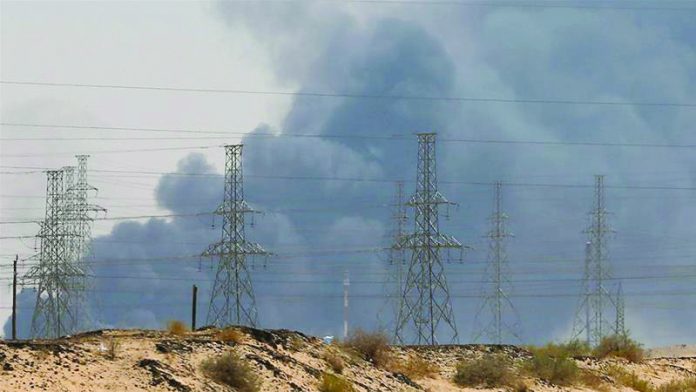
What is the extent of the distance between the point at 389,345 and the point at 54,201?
58499mm

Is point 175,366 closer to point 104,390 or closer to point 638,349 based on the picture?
point 104,390

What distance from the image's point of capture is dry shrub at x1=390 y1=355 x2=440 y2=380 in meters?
53.1

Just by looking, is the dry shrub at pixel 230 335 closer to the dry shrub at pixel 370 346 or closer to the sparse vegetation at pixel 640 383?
the dry shrub at pixel 370 346

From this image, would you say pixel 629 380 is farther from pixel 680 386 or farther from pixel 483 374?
pixel 483 374

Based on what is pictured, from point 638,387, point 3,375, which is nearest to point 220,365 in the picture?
point 3,375

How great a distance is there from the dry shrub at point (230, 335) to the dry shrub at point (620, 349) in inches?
1216

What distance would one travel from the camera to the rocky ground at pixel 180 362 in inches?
1459

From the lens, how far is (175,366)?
41531 mm

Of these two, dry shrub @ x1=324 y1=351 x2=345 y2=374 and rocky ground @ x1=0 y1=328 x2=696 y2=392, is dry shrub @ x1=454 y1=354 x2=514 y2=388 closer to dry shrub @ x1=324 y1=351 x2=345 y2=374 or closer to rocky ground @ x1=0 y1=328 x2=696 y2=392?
rocky ground @ x1=0 y1=328 x2=696 y2=392

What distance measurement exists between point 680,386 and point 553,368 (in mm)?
8924

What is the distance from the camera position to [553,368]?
59188 mm

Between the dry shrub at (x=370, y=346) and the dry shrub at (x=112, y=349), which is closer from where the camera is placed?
the dry shrub at (x=112, y=349)

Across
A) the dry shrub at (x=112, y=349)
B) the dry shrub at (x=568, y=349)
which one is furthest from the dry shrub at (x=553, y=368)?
the dry shrub at (x=112, y=349)

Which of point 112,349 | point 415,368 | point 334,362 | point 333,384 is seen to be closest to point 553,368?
point 415,368
